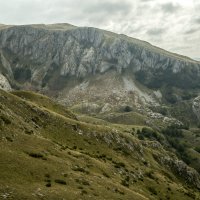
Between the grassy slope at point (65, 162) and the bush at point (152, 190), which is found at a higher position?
the grassy slope at point (65, 162)

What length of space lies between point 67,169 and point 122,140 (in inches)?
2540

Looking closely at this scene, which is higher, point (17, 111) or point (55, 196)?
point (17, 111)

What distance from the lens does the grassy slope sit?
45281mm

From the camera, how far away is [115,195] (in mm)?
55688

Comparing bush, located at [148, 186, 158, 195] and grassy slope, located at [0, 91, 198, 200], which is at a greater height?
grassy slope, located at [0, 91, 198, 200]

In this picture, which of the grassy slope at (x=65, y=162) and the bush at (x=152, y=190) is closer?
the grassy slope at (x=65, y=162)

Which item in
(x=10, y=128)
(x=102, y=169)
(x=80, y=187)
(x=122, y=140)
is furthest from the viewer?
(x=122, y=140)

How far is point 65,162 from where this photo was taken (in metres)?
61.3

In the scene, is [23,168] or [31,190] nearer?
[31,190]

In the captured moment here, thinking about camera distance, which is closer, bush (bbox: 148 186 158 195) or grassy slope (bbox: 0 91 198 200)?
grassy slope (bbox: 0 91 198 200)

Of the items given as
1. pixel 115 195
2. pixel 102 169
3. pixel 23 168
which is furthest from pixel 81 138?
pixel 23 168

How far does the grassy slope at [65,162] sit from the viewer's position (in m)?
45.3

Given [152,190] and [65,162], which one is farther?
[152,190]

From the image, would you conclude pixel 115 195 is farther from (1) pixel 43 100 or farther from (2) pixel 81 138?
(1) pixel 43 100
